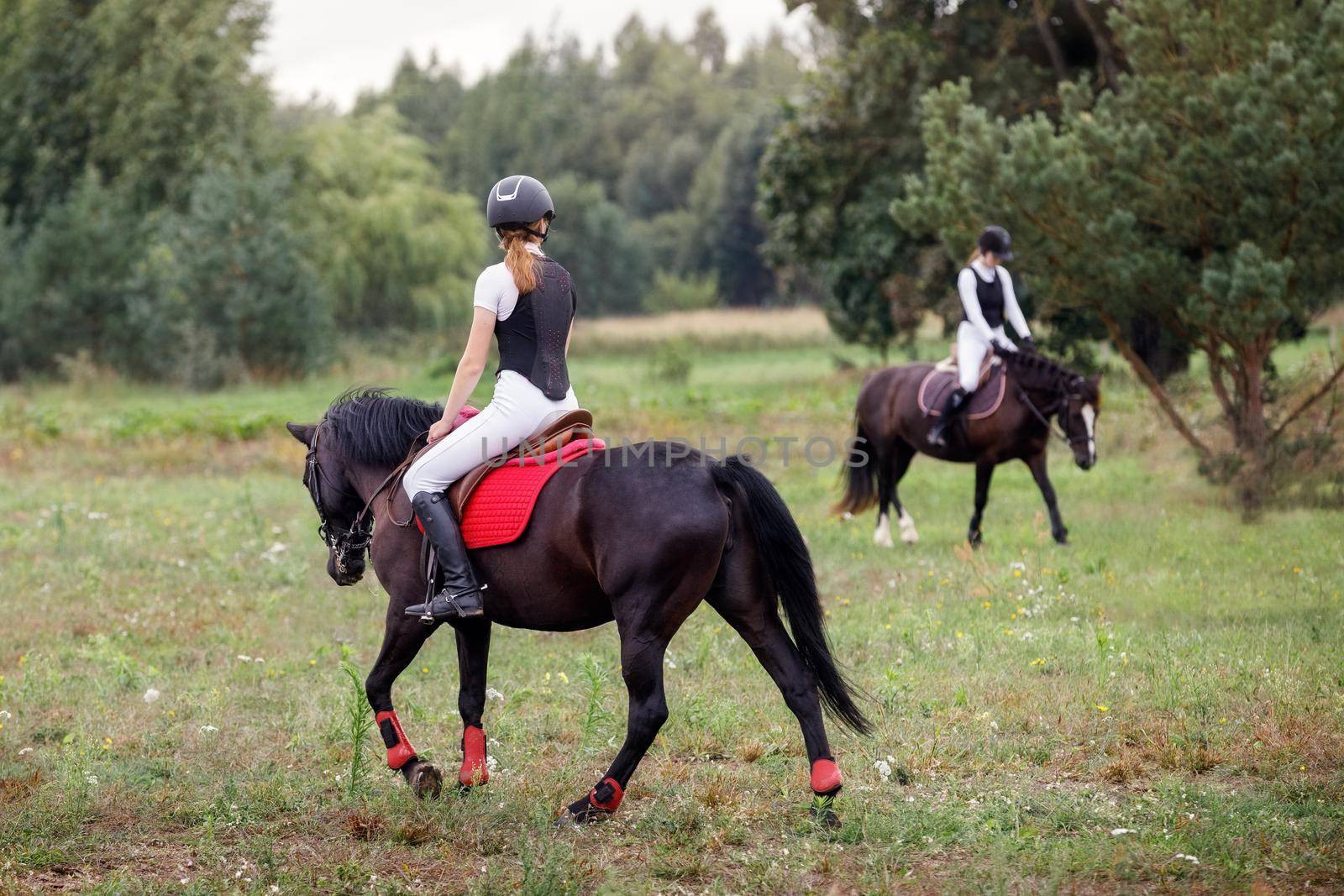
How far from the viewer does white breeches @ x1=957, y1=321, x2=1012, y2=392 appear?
12.4 m

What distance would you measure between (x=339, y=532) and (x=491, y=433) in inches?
53.8

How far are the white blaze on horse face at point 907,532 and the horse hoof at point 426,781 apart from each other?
7442 millimetres

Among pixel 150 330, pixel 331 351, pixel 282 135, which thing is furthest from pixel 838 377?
pixel 282 135

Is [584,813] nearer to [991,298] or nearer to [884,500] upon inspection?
[884,500]

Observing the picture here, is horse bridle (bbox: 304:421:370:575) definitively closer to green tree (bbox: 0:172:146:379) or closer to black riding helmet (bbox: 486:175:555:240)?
black riding helmet (bbox: 486:175:555:240)

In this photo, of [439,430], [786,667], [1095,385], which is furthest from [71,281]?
[786,667]

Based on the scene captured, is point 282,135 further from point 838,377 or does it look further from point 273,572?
point 273,572

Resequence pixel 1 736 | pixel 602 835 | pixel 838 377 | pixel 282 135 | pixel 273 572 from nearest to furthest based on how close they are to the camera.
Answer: pixel 602 835
pixel 1 736
pixel 273 572
pixel 838 377
pixel 282 135

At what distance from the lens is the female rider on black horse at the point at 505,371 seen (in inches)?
221

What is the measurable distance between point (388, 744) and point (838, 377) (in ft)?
82.4

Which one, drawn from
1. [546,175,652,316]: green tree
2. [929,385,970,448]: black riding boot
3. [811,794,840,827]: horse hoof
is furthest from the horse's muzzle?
[546,175,652,316]: green tree

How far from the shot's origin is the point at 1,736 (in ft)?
22.9

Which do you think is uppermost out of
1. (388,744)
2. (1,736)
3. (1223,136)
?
(1223,136)

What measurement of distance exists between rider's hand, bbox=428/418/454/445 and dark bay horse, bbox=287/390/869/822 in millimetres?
365
